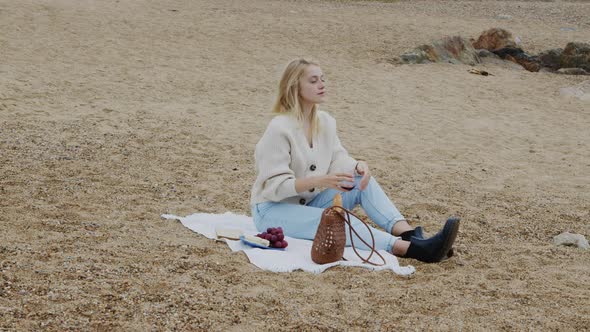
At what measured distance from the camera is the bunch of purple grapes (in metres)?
4.49

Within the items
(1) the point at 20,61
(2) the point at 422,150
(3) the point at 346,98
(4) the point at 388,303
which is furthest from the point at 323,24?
(4) the point at 388,303

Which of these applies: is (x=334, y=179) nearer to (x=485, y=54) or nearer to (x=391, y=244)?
(x=391, y=244)

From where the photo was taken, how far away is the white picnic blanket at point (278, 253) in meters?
4.21

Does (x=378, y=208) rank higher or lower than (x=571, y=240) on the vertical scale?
higher

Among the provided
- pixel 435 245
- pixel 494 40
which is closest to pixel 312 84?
pixel 435 245

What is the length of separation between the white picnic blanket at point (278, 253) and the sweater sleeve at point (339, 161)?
1.70ft

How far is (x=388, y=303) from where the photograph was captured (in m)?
3.72

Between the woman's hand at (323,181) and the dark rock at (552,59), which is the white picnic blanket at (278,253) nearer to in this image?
the woman's hand at (323,181)

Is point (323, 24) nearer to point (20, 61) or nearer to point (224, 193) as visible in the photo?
point (20, 61)

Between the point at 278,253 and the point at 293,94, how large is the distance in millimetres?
1005

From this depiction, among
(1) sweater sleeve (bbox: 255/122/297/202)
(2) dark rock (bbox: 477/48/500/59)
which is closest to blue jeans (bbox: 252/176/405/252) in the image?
(1) sweater sleeve (bbox: 255/122/297/202)

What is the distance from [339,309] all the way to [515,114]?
7.07 metres

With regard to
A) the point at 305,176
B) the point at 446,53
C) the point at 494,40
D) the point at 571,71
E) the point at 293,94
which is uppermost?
the point at 293,94

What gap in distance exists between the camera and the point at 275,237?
4488mm
